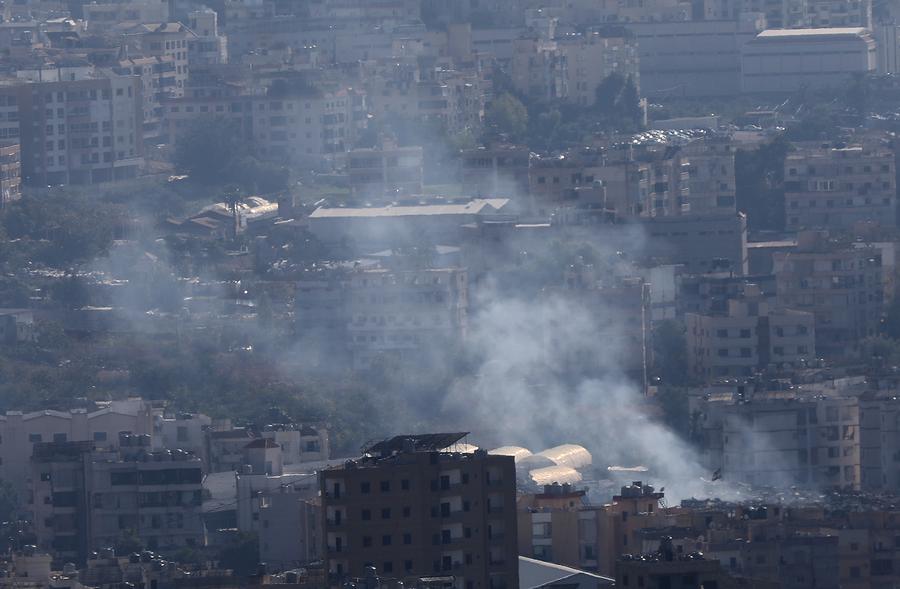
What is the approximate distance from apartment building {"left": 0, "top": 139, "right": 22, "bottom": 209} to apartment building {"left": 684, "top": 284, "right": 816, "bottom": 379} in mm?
15452

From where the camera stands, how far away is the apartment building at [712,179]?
68188 mm

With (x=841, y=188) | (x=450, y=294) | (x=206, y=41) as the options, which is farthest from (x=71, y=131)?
(x=450, y=294)

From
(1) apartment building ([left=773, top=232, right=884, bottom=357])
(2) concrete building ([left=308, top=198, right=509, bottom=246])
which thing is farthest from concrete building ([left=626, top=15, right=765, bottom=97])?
(1) apartment building ([left=773, top=232, right=884, bottom=357])

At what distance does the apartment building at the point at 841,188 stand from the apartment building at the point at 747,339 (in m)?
11.1

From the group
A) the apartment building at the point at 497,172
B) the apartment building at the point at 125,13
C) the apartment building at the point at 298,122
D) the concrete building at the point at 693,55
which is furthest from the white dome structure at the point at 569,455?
the apartment building at the point at 125,13

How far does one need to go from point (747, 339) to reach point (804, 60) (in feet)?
75.9

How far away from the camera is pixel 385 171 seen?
231ft

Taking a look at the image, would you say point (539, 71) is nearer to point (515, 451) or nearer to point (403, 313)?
point (403, 313)

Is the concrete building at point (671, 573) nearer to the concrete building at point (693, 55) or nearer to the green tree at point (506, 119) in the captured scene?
the green tree at point (506, 119)

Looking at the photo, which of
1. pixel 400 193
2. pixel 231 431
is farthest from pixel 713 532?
pixel 400 193

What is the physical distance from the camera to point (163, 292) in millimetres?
63125

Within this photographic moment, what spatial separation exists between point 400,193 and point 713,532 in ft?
98.7

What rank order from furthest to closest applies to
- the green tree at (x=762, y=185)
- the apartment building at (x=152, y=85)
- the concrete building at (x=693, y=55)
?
the concrete building at (x=693, y=55) → the apartment building at (x=152, y=85) → the green tree at (x=762, y=185)

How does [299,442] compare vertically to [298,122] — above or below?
below
